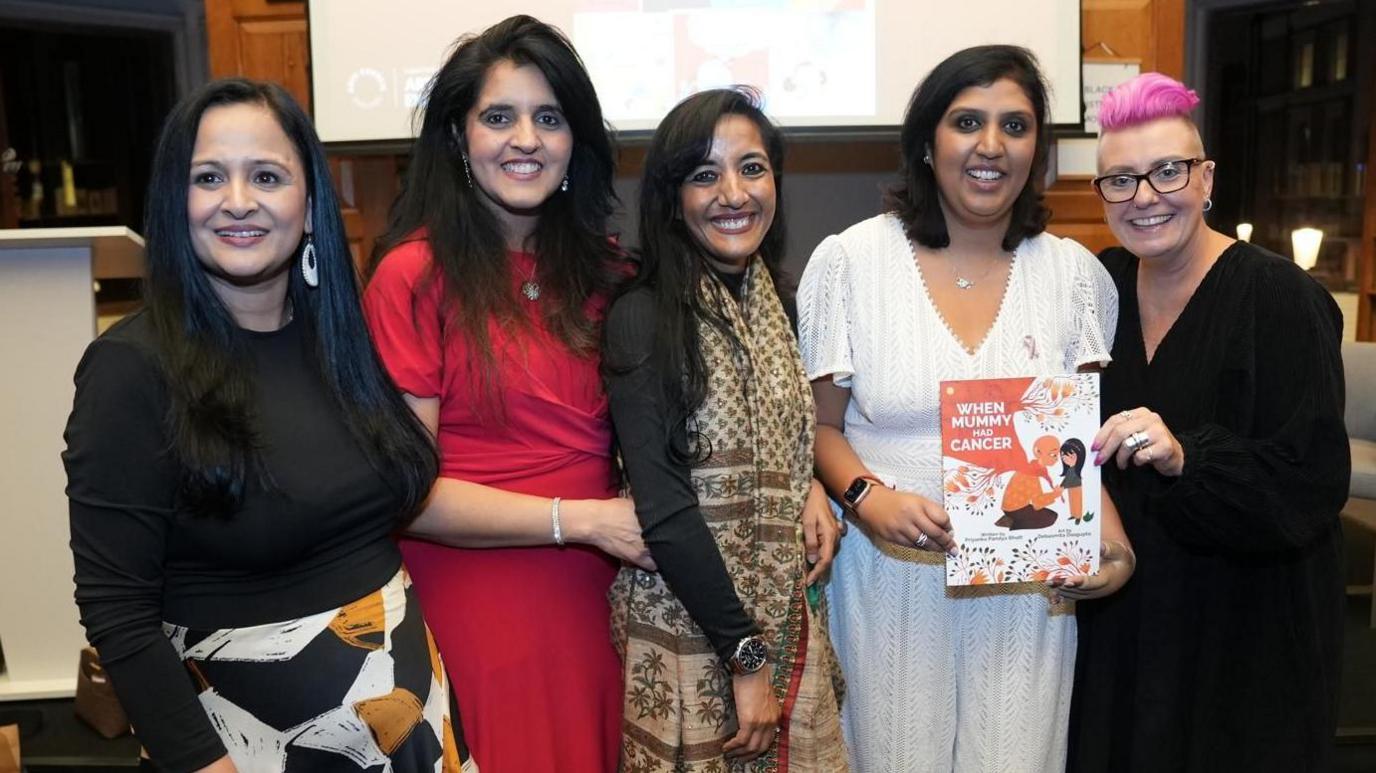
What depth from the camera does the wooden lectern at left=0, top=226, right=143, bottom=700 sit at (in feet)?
10.7

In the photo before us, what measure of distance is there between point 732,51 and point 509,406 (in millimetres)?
3005

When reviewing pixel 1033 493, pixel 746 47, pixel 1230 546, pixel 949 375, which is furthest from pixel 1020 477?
pixel 746 47

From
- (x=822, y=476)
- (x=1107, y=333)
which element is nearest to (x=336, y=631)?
(x=822, y=476)

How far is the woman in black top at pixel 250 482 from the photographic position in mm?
1331

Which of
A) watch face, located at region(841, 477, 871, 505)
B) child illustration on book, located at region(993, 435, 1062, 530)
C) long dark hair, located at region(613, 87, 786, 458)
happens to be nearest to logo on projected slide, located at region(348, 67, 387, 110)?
long dark hair, located at region(613, 87, 786, 458)

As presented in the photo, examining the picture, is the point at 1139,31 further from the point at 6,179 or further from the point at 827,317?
the point at 6,179

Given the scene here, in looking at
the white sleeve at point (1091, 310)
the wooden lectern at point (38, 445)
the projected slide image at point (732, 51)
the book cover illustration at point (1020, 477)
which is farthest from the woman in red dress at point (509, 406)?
the projected slide image at point (732, 51)

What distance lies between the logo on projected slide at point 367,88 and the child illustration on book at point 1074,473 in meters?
3.44

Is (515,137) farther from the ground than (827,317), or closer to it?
farther from the ground

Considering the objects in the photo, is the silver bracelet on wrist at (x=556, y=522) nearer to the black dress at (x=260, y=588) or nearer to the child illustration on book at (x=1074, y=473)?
the black dress at (x=260, y=588)

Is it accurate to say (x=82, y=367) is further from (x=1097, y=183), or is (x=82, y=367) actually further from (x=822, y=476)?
(x=1097, y=183)

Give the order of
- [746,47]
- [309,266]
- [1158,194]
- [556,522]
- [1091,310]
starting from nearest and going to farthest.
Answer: [309,266]
[556,522]
[1158,194]
[1091,310]
[746,47]

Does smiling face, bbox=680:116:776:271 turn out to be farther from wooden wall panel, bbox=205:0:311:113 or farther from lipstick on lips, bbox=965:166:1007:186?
wooden wall panel, bbox=205:0:311:113

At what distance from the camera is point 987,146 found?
76.6 inches
